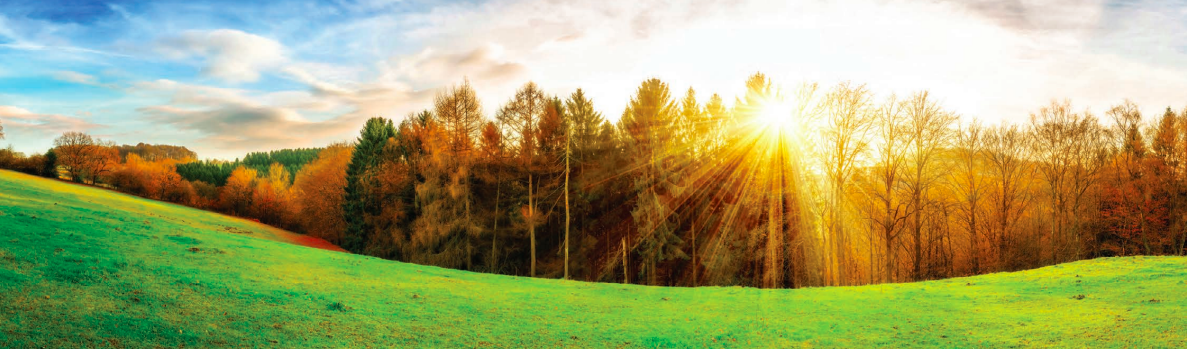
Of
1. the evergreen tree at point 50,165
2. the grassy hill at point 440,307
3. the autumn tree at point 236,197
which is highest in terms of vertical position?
the evergreen tree at point 50,165

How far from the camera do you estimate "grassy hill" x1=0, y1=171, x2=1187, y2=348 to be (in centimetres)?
945

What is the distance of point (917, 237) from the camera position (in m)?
30.9

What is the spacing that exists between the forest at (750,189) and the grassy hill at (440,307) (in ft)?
36.1

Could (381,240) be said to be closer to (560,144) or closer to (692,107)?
(560,144)

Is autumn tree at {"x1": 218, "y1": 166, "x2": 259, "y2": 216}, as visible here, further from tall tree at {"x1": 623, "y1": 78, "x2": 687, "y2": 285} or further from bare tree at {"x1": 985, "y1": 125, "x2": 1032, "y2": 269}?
bare tree at {"x1": 985, "y1": 125, "x2": 1032, "y2": 269}

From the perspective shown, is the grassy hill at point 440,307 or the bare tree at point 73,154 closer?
the grassy hill at point 440,307

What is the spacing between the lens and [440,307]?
1423 cm

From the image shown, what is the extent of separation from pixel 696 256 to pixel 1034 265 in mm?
28796

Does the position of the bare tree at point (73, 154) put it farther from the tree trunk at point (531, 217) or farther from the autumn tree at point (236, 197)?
the tree trunk at point (531, 217)

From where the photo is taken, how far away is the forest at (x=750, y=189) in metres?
30.4

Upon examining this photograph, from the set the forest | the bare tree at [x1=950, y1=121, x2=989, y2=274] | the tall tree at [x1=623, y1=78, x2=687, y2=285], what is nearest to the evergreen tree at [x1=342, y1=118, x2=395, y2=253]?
the forest

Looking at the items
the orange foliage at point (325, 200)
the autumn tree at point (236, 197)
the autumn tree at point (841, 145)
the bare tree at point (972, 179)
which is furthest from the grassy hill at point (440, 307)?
the autumn tree at point (236, 197)

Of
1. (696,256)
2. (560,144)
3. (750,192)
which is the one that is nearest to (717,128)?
(750,192)

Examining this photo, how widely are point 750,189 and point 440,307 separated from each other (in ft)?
75.6
